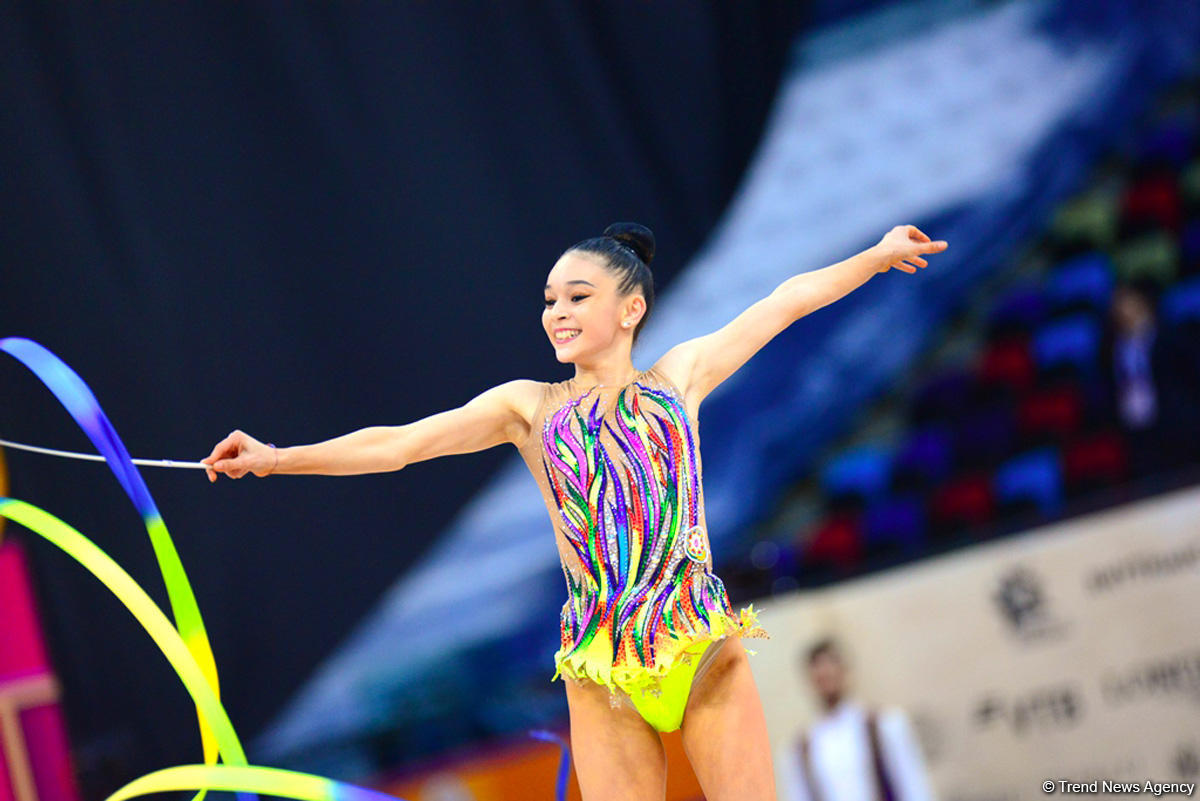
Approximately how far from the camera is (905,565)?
13.4ft

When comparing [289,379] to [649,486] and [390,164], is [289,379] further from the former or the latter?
[649,486]

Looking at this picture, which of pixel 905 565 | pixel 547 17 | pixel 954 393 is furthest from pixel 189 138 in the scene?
pixel 954 393

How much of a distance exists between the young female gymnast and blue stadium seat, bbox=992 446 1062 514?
4.07 meters

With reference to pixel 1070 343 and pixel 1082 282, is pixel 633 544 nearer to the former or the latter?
pixel 1070 343

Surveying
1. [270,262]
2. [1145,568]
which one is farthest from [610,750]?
[270,262]

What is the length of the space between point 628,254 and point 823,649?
7.29 feet

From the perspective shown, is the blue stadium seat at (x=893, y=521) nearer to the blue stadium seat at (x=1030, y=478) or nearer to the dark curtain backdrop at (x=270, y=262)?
the blue stadium seat at (x=1030, y=478)

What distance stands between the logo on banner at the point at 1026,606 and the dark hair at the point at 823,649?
1.85 feet

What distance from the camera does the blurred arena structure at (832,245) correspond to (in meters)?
4.88

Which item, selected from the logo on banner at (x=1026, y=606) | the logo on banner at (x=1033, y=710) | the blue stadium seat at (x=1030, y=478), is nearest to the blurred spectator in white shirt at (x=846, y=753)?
the logo on banner at (x=1033, y=710)

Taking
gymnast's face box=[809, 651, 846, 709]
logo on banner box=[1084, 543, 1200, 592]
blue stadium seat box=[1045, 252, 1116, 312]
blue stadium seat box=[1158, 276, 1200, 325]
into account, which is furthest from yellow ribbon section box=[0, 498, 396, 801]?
blue stadium seat box=[1045, 252, 1116, 312]

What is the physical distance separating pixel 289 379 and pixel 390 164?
0.99 metres

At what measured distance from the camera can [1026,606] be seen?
3963 mm

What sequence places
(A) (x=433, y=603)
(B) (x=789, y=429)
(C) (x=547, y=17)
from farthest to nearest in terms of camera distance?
(B) (x=789, y=429) < (C) (x=547, y=17) < (A) (x=433, y=603)
